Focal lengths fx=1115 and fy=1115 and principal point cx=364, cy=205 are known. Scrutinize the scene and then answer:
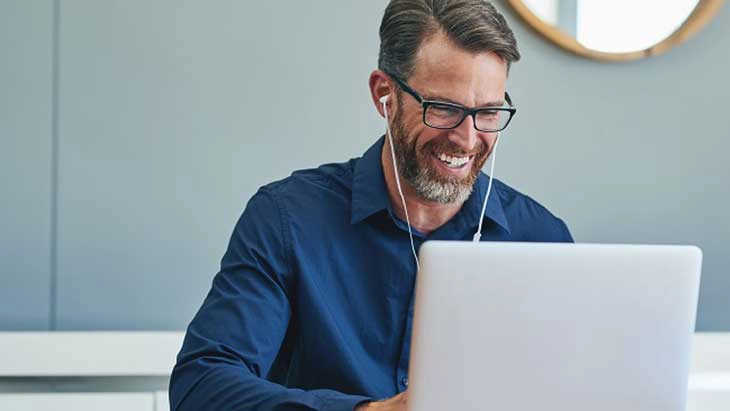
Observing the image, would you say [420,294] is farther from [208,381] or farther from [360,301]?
[360,301]

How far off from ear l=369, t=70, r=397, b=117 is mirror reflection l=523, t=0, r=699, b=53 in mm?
834

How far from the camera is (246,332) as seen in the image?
156 centimetres

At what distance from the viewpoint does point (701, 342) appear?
2.44 meters

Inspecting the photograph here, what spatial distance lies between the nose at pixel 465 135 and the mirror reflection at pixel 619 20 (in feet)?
2.99

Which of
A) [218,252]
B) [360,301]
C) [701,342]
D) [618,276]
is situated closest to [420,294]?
[618,276]

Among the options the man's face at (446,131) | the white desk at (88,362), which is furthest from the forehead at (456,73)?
the white desk at (88,362)

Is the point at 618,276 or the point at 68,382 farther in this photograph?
the point at 68,382

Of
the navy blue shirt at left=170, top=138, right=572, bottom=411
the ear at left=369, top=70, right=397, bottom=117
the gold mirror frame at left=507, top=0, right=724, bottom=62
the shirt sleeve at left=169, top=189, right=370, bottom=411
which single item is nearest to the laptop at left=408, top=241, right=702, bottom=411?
the shirt sleeve at left=169, top=189, right=370, bottom=411

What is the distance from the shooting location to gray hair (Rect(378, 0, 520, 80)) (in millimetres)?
1692

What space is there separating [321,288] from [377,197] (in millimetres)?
170

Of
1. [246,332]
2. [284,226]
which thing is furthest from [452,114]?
[246,332]

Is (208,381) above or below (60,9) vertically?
below

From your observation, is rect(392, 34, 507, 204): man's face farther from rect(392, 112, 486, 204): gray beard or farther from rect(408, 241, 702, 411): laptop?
rect(408, 241, 702, 411): laptop

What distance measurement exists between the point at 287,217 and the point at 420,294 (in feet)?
1.97
